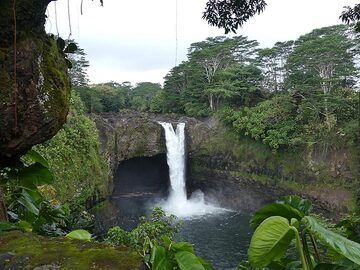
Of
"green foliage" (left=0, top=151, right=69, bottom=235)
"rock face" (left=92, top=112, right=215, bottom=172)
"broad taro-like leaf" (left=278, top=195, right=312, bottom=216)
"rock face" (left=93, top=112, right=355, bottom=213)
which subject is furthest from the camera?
"rock face" (left=92, top=112, right=215, bottom=172)

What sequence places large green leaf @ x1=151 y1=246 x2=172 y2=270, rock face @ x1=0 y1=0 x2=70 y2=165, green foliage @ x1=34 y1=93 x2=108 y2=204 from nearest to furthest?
1. large green leaf @ x1=151 y1=246 x2=172 y2=270
2. rock face @ x1=0 y1=0 x2=70 y2=165
3. green foliage @ x1=34 y1=93 x2=108 y2=204

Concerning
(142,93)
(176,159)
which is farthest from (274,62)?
(142,93)

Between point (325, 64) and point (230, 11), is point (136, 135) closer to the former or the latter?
point (325, 64)

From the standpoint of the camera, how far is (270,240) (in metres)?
1.40

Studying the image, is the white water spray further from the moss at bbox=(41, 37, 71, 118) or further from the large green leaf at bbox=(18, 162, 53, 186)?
the moss at bbox=(41, 37, 71, 118)

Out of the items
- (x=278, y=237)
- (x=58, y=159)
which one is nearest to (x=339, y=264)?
(x=278, y=237)

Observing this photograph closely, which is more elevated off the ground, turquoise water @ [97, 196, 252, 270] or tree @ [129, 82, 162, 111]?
tree @ [129, 82, 162, 111]

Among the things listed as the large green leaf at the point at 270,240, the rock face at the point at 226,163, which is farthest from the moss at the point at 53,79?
the rock face at the point at 226,163

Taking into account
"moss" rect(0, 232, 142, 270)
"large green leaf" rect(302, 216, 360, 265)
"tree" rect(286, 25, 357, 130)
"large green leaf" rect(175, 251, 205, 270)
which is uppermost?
"tree" rect(286, 25, 357, 130)

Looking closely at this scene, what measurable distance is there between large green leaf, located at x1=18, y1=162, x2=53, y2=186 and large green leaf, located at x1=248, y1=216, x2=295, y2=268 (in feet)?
6.16

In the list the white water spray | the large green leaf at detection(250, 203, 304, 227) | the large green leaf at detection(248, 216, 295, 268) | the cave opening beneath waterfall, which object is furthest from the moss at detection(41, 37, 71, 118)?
the cave opening beneath waterfall

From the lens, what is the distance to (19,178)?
2.84 metres

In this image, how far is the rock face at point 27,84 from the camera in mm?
2424

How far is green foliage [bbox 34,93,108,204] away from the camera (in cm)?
1386
